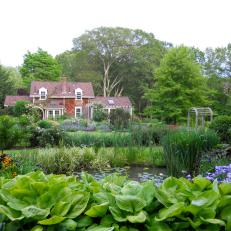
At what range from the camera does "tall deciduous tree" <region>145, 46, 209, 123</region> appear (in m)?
Answer: 23.4

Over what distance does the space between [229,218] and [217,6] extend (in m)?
9.48

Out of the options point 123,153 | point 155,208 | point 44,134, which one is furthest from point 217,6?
point 155,208

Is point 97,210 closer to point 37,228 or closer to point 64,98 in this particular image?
point 37,228

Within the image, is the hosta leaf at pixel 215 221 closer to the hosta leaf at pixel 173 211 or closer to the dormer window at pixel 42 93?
the hosta leaf at pixel 173 211

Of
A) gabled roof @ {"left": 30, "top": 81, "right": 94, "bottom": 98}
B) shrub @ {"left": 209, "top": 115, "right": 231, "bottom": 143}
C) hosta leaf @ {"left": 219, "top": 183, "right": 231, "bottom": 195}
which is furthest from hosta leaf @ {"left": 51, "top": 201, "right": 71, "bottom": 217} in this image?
gabled roof @ {"left": 30, "top": 81, "right": 94, "bottom": 98}

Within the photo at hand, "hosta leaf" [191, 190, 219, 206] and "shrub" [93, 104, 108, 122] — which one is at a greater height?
"hosta leaf" [191, 190, 219, 206]

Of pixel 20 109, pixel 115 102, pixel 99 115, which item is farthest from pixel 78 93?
pixel 99 115

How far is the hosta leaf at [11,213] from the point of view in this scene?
1.41m

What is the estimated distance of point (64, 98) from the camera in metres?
33.1

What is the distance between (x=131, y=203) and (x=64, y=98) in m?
32.1

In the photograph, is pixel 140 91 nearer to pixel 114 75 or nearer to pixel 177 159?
pixel 114 75

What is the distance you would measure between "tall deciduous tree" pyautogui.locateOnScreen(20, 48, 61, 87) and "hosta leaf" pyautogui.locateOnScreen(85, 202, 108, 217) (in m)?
38.9

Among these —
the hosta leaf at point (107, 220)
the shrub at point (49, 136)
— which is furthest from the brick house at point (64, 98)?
the hosta leaf at point (107, 220)

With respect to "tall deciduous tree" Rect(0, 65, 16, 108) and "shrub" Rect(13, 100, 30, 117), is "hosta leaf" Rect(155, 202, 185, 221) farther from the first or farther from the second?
"tall deciduous tree" Rect(0, 65, 16, 108)
